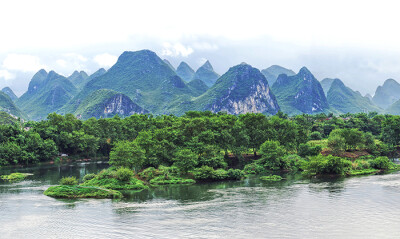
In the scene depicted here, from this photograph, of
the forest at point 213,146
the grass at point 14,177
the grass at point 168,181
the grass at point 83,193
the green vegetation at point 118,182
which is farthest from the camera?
the grass at point 14,177

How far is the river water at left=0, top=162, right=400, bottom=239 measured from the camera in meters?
26.7

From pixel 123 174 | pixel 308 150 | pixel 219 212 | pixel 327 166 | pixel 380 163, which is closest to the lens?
pixel 219 212

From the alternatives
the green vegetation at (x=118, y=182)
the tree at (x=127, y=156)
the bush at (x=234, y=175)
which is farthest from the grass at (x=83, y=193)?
the bush at (x=234, y=175)

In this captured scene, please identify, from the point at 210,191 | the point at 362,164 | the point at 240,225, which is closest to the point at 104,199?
the point at 210,191

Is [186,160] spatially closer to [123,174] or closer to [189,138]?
[189,138]

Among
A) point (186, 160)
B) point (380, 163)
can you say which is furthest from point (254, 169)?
point (380, 163)

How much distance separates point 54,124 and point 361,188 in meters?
85.5

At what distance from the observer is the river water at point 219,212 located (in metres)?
26.7

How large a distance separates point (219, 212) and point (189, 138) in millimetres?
30171

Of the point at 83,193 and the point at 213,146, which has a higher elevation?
the point at 213,146

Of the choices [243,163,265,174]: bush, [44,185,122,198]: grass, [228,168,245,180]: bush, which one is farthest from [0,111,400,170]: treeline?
[44,185,122,198]: grass

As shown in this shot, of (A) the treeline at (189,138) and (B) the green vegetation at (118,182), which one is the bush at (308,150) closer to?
(A) the treeline at (189,138)

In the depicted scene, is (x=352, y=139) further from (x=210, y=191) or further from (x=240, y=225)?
(x=240, y=225)

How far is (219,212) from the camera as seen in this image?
3225 centimetres
